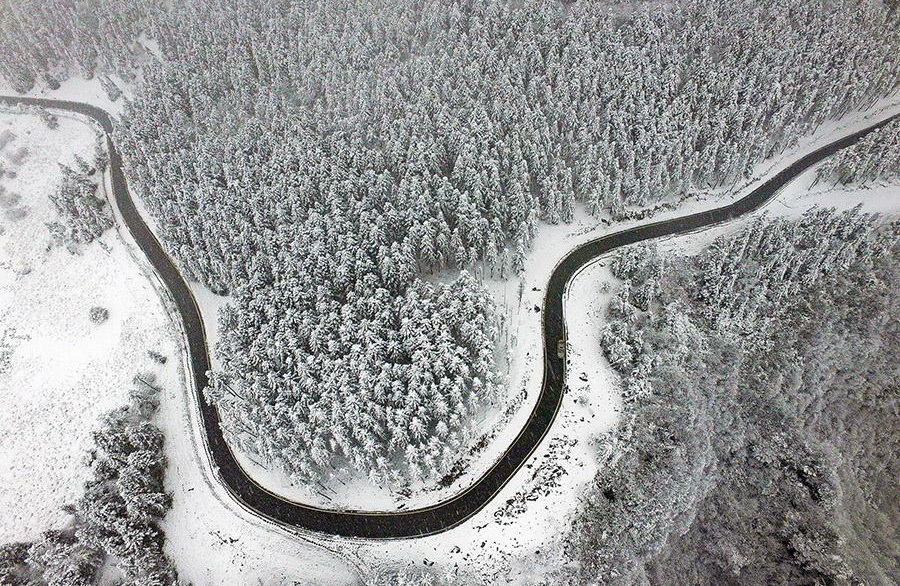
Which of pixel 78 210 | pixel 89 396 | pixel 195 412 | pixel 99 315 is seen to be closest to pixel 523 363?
pixel 195 412

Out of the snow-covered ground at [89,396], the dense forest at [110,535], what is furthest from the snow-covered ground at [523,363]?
the dense forest at [110,535]

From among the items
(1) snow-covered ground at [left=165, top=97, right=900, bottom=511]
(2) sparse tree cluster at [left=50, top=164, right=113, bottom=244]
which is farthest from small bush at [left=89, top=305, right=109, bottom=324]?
(2) sparse tree cluster at [left=50, top=164, right=113, bottom=244]

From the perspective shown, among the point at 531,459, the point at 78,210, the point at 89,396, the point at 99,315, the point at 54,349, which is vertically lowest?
the point at 531,459

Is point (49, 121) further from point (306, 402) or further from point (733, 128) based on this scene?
point (733, 128)

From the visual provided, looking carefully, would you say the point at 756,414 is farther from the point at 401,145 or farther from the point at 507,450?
the point at 401,145

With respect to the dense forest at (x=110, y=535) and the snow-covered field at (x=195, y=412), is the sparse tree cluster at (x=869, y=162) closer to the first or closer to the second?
the snow-covered field at (x=195, y=412)

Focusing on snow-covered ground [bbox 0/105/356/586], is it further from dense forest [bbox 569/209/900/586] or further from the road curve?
dense forest [bbox 569/209/900/586]
